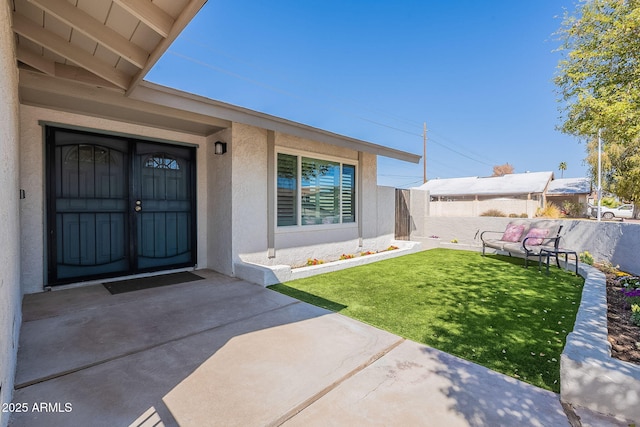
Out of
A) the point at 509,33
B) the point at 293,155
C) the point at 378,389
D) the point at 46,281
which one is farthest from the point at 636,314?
the point at 509,33

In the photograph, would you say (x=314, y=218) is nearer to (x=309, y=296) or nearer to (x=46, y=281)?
(x=309, y=296)

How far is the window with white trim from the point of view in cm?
619

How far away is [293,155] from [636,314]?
563 cm

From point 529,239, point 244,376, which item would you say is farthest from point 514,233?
point 244,376

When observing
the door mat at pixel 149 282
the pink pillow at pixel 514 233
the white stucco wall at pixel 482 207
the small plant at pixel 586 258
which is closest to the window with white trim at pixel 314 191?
the door mat at pixel 149 282

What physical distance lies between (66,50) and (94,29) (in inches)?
26.1

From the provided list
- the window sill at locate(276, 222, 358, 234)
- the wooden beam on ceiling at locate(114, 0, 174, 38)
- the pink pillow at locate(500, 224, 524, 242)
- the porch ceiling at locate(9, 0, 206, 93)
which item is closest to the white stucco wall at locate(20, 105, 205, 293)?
the porch ceiling at locate(9, 0, 206, 93)

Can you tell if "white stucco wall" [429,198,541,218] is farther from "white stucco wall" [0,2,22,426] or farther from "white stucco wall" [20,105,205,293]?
"white stucco wall" [0,2,22,426]

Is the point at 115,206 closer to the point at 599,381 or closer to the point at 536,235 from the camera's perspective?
the point at 599,381

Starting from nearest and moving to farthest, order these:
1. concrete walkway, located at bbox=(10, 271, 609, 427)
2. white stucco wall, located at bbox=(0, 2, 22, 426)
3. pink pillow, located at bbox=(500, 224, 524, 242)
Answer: white stucco wall, located at bbox=(0, 2, 22, 426)
concrete walkway, located at bbox=(10, 271, 609, 427)
pink pillow, located at bbox=(500, 224, 524, 242)

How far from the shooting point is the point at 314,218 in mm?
6781

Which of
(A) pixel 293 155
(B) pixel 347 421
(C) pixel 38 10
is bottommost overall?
(B) pixel 347 421

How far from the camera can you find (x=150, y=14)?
236 centimetres

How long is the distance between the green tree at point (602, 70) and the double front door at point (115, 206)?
7.58 metres
